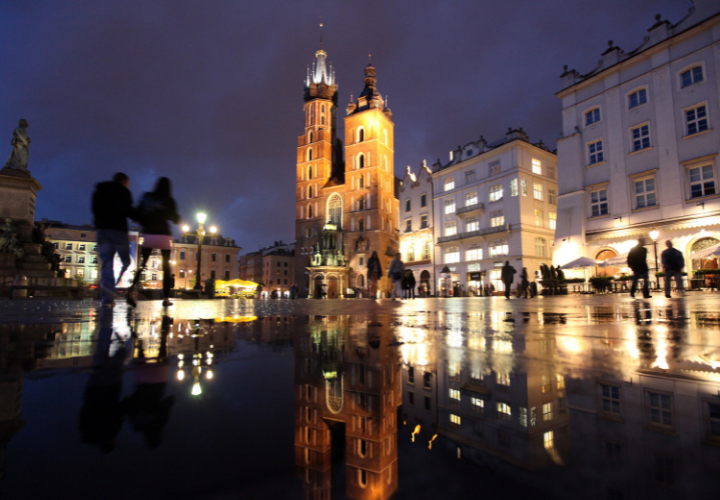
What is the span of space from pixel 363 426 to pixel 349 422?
4cm

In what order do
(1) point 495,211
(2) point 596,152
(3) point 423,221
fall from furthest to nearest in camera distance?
1. (3) point 423,221
2. (1) point 495,211
3. (2) point 596,152

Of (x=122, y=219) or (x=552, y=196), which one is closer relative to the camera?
(x=122, y=219)

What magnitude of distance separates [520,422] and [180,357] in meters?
1.38

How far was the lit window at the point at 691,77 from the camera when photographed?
19.5 m

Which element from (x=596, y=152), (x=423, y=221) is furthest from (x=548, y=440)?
(x=423, y=221)

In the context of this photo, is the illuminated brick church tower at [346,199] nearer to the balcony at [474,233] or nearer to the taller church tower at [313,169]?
the taller church tower at [313,169]

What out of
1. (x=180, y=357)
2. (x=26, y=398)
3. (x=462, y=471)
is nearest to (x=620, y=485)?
(x=462, y=471)

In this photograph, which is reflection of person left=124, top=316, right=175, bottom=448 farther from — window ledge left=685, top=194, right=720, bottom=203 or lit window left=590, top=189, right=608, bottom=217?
lit window left=590, top=189, right=608, bottom=217

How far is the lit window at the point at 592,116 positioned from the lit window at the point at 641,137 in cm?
244

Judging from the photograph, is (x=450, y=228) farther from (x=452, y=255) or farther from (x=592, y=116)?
(x=592, y=116)

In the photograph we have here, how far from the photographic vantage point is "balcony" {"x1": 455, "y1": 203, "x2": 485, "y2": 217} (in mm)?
Answer: 34188

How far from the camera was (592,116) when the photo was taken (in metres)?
24.2

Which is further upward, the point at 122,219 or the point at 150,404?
the point at 122,219

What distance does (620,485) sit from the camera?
55 cm
